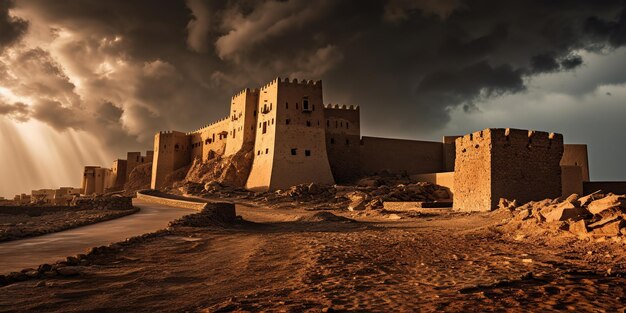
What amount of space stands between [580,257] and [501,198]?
8199mm

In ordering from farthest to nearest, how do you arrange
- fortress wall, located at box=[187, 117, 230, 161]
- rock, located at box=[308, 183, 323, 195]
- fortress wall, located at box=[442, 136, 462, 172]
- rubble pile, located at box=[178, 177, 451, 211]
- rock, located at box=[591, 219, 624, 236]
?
fortress wall, located at box=[187, 117, 230, 161]
fortress wall, located at box=[442, 136, 462, 172]
rock, located at box=[308, 183, 323, 195]
rubble pile, located at box=[178, 177, 451, 211]
rock, located at box=[591, 219, 624, 236]

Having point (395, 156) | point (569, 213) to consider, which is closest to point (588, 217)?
point (569, 213)

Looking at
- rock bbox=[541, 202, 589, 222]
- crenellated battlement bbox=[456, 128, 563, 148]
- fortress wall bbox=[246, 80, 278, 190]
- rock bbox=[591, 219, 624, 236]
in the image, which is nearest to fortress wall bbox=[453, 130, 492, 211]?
crenellated battlement bbox=[456, 128, 563, 148]

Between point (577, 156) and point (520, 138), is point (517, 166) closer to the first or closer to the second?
point (520, 138)

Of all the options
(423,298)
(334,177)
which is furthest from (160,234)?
(334,177)

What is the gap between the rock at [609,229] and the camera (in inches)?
277

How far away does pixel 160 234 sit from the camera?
11.4 meters

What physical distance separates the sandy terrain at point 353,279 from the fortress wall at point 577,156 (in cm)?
2862

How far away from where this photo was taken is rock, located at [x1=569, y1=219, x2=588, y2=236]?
7.63 metres

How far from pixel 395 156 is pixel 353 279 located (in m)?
36.8

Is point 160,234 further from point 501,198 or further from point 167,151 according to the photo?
point 167,151

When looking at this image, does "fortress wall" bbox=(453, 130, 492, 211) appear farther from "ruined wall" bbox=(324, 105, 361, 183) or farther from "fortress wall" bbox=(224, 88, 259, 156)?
"fortress wall" bbox=(224, 88, 259, 156)

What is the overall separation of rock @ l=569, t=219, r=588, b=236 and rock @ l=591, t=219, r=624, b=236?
162 mm

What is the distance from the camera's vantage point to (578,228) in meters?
7.78
